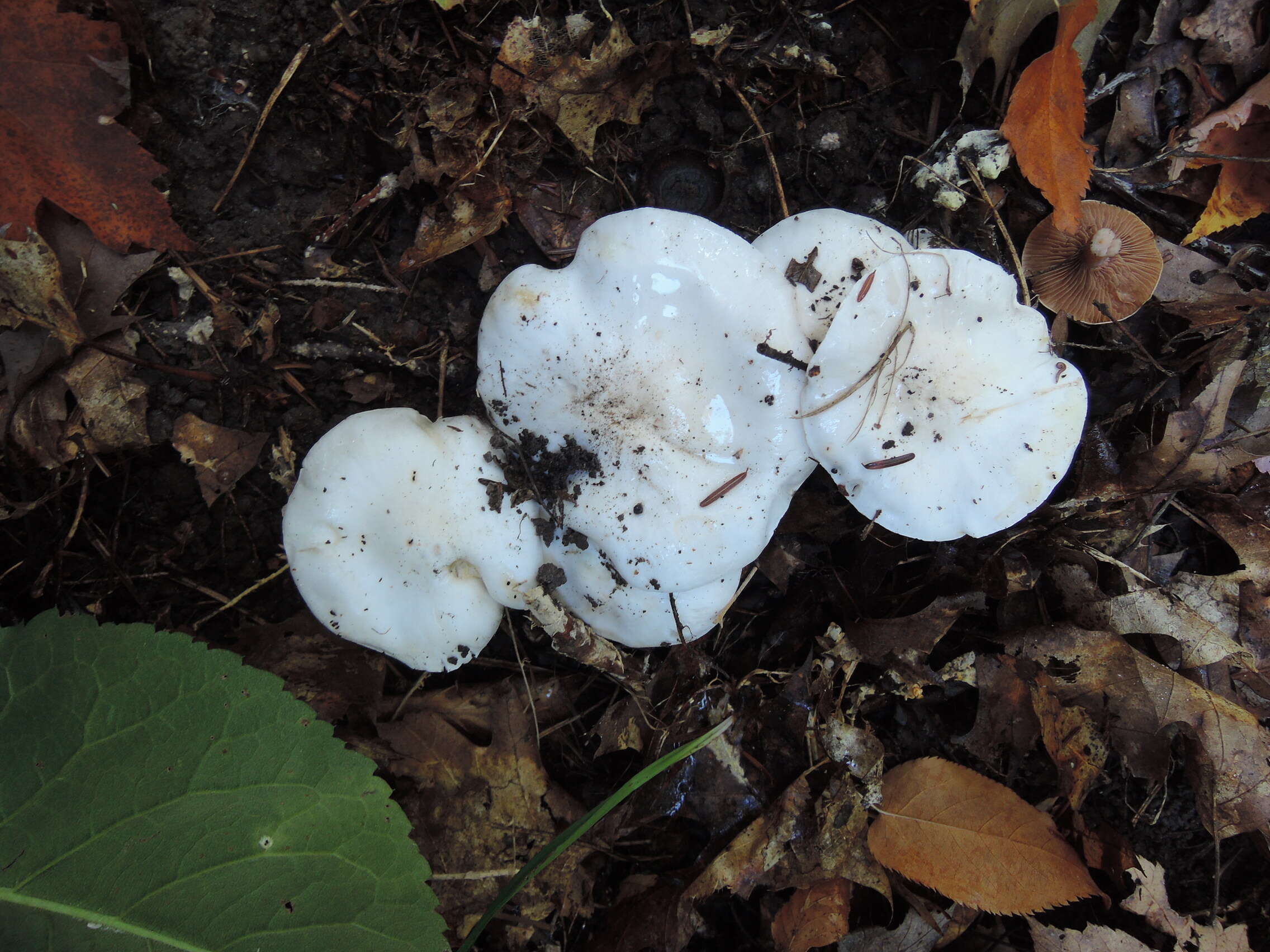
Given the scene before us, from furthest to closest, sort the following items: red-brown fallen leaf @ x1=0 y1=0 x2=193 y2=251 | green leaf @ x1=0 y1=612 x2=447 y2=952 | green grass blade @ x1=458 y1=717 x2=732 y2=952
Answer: red-brown fallen leaf @ x1=0 y1=0 x2=193 y2=251, green grass blade @ x1=458 y1=717 x2=732 y2=952, green leaf @ x1=0 y1=612 x2=447 y2=952

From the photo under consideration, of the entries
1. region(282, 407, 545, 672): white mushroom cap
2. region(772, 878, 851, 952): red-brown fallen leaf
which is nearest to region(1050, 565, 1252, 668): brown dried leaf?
region(772, 878, 851, 952): red-brown fallen leaf

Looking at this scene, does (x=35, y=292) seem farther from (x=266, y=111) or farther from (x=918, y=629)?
(x=918, y=629)

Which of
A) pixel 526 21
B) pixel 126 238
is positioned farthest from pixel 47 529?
pixel 526 21

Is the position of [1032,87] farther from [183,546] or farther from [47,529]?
[47,529]

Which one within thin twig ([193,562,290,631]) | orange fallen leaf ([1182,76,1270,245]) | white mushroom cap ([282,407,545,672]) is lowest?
thin twig ([193,562,290,631])

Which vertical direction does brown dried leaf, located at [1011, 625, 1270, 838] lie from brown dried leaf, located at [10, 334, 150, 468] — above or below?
below

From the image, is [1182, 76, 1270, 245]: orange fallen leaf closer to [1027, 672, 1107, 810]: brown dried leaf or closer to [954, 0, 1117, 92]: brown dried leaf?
[954, 0, 1117, 92]: brown dried leaf

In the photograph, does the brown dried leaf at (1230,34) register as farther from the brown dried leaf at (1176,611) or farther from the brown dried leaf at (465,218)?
the brown dried leaf at (465,218)
